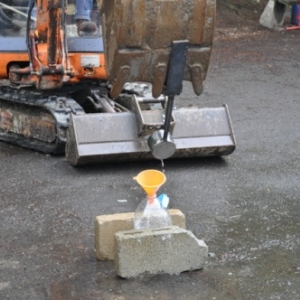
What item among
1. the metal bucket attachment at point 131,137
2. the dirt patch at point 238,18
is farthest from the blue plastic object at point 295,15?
the metal bucket attachment at point 131,137

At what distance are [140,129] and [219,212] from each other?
1.23m

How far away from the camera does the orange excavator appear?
554 centimetres

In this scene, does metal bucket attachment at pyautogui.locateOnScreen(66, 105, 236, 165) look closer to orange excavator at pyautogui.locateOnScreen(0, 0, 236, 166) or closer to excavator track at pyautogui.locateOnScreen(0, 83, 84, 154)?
orange excavator at pyautogui.locateOnScreen(0, 0, 236, 166)

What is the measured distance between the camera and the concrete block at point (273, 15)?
16.0 m

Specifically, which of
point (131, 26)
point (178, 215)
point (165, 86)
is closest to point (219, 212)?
point (178, 215)

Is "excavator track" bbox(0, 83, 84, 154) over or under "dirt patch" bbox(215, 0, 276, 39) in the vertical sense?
over

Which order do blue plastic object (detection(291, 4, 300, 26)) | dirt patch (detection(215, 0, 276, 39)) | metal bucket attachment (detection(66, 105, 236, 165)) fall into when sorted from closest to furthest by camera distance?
metal bucket attachment (detection(66, 105, 236, 165))
dirt patch (detection(215, 0, 276, 39))
blue plastic object (detection(291, 4, 300, 26))

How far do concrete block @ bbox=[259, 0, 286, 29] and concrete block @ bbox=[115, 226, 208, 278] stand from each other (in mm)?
10873

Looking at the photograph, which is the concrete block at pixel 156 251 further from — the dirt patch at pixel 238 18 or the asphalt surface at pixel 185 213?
the dirt patch at pixel 238 18

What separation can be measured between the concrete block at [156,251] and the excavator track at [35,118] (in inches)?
115

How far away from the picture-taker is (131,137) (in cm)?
791

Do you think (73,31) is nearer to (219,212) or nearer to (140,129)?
(140,129)

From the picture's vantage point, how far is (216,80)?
1246 cm

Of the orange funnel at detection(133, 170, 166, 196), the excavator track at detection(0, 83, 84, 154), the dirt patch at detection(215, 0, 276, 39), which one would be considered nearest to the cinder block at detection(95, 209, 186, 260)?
the orange funnel at detection(133, 170, 166, 196)
